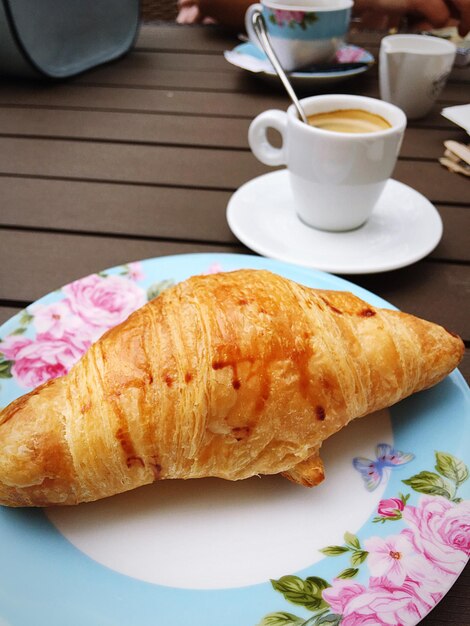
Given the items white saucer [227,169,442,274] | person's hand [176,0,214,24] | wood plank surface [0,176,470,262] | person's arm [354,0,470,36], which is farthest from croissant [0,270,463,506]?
person's hand [176,0,214,24]

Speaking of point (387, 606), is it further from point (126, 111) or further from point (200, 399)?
point (126, 111)

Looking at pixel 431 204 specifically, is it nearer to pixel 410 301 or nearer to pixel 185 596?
pixel 410 301

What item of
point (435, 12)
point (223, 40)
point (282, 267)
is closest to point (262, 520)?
point (282, 267)

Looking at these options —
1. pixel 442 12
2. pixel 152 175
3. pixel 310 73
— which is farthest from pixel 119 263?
pixel 442 12

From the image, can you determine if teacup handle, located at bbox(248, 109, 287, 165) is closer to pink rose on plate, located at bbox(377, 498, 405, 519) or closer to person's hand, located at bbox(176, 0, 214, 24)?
pink rose on plate, located at bbox(377, 498, 405, 519)

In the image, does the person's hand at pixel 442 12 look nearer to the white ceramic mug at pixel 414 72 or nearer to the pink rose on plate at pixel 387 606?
the white ceramic mug at pixel 414 72
